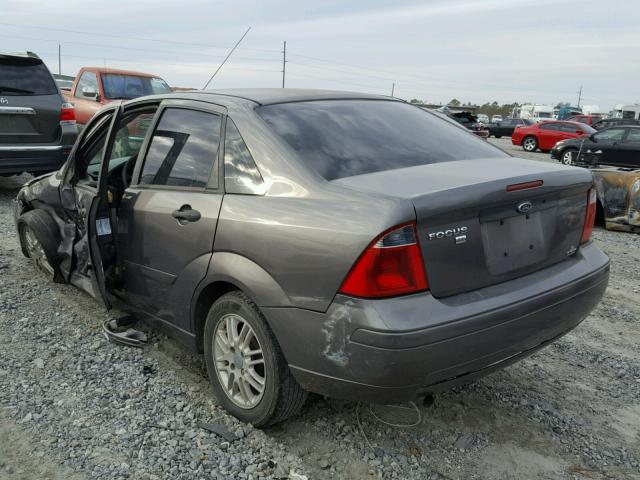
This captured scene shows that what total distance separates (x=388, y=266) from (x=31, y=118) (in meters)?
6.77

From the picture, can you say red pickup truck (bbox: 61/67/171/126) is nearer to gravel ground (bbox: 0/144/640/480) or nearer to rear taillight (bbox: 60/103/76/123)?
rear taillight (bbox: 60/103/76/123)

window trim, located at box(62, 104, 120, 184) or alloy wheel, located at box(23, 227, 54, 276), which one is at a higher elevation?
window trim, located at box(62, 104, 120, 184)

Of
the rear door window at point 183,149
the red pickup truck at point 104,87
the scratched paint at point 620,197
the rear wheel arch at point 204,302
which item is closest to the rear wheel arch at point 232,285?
the rear wheel arch at point 204,302

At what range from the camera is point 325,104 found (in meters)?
3.16

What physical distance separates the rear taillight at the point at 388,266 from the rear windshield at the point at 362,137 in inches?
18.8

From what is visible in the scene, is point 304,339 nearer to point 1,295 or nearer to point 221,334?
point 221,334

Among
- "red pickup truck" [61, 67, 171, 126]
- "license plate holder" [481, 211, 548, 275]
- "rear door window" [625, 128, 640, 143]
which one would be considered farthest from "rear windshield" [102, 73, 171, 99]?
"rear door window" [625, 128, 640, 143]

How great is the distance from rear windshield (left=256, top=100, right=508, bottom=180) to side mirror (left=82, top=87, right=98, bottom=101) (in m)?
9.08

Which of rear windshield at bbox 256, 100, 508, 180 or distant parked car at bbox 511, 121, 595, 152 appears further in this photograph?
distant parked car at bbox 511, 121, 595, 152

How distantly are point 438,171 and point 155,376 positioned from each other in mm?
2036

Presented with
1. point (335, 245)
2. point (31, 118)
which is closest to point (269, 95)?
point (335, 245)

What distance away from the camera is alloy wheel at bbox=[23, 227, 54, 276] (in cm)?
463

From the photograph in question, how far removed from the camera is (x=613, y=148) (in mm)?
16000

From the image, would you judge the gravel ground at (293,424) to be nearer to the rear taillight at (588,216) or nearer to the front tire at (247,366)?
the front tire at (247,366)
